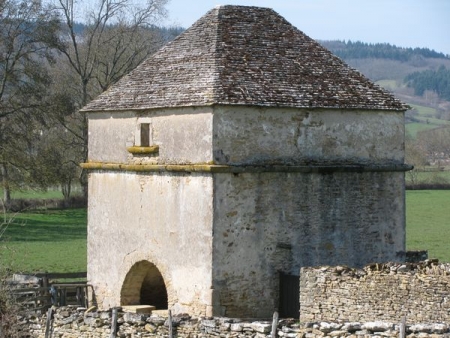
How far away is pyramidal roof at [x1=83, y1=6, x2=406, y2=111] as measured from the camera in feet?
64.4

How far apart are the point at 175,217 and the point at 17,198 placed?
2904 centimetres

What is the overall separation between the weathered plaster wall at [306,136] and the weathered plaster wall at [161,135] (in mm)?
341

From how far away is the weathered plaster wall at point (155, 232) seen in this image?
19.1 meters

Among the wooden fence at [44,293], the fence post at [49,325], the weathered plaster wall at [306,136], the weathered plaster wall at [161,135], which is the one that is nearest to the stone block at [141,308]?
the wooden fence at [44,293]

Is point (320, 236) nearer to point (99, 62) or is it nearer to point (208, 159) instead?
point (208, 159)

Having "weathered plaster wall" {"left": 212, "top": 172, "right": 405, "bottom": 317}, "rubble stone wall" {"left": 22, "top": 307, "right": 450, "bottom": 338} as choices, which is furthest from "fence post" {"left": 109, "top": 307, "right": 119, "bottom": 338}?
"weathered plaster wall" {"left": 212, "top": 172, "right": 405, "bottom": 317}

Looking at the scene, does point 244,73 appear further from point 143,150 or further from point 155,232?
point 155,232

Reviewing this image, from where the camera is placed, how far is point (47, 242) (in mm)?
36562

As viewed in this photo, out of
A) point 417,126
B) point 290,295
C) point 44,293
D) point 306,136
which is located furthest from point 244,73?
point 417,126

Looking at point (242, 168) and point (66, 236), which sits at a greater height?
point (242, 168)

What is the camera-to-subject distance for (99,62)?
48.8 meters

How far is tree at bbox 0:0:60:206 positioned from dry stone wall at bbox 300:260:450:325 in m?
23.6

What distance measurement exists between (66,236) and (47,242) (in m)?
2.40

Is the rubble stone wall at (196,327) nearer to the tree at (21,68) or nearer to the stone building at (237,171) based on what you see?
the stone building at (237,171)
